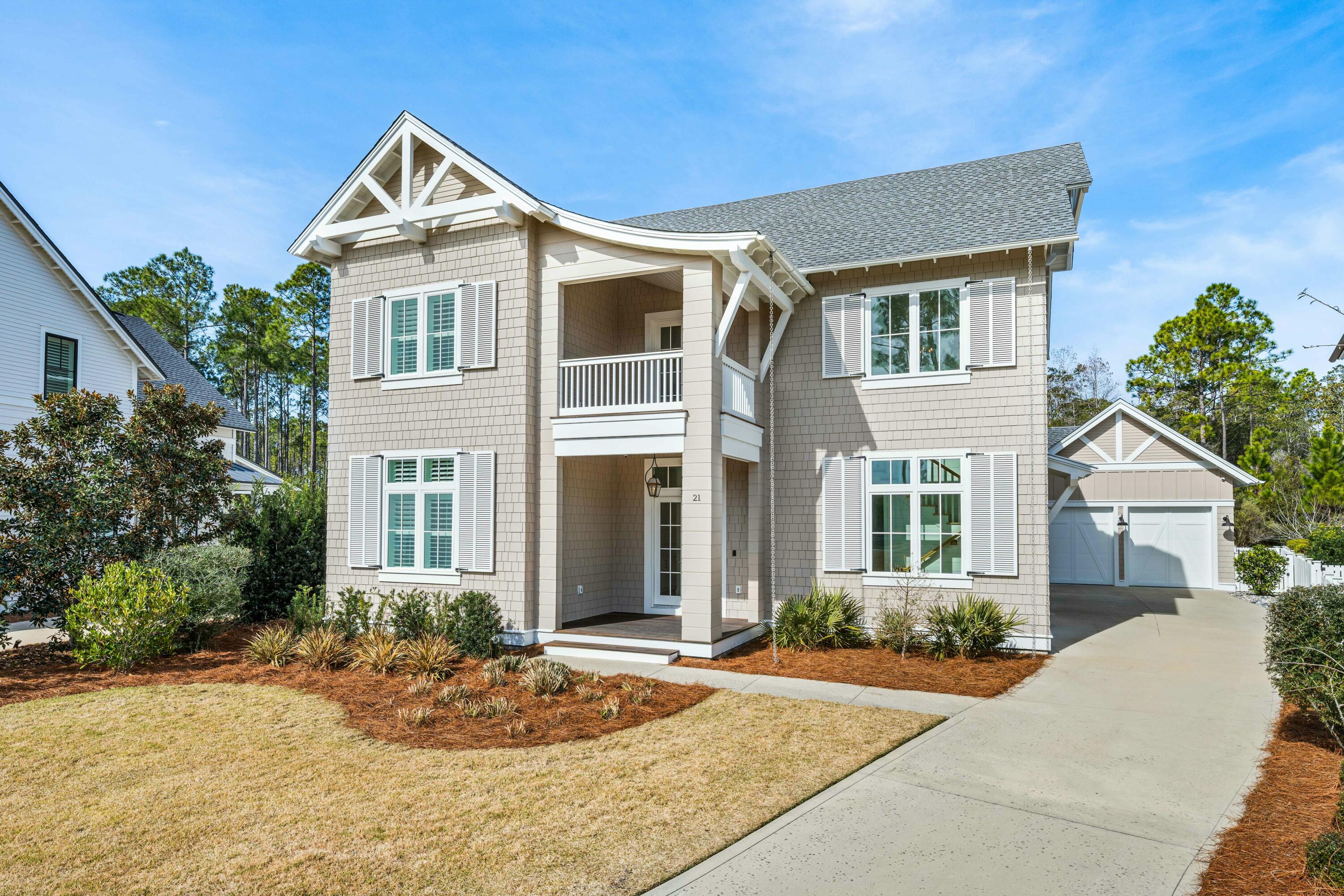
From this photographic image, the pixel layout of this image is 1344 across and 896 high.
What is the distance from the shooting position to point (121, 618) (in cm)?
1034

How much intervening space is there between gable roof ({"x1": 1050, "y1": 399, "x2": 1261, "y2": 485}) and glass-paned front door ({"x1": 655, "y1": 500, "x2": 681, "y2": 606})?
12.6 metres

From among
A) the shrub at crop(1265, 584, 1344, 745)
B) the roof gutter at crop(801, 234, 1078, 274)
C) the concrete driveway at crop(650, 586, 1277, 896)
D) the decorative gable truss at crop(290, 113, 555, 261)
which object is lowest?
the concrete driveway at crop(650, 586, 1277, 896)

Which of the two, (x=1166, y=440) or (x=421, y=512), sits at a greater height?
(x=1166, y=440)

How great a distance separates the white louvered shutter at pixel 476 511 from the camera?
11.9 m

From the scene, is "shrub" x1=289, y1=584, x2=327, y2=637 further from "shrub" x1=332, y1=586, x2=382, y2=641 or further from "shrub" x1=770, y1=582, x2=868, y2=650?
"shrub" x1=770, y1=582, x2=868, y2=650

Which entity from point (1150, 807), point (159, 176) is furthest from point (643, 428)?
point (159, 176)

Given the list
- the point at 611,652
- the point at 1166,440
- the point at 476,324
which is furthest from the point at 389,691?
the point at 1166,440

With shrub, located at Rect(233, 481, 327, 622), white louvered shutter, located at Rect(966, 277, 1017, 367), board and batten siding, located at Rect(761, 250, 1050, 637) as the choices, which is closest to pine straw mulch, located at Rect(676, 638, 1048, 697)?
board and batten siding, located at Rect(761, 250, 1050, 637)

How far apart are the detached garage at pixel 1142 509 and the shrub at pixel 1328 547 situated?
1711mm

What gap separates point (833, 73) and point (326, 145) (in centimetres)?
1376

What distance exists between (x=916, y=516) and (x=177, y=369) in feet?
84.9

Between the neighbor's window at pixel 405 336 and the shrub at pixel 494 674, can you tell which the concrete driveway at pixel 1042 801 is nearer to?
the shrub at pixel 494 674

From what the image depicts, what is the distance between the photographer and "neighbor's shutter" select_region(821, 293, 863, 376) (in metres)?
12.7

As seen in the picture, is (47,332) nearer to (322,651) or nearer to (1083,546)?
(322,651)
